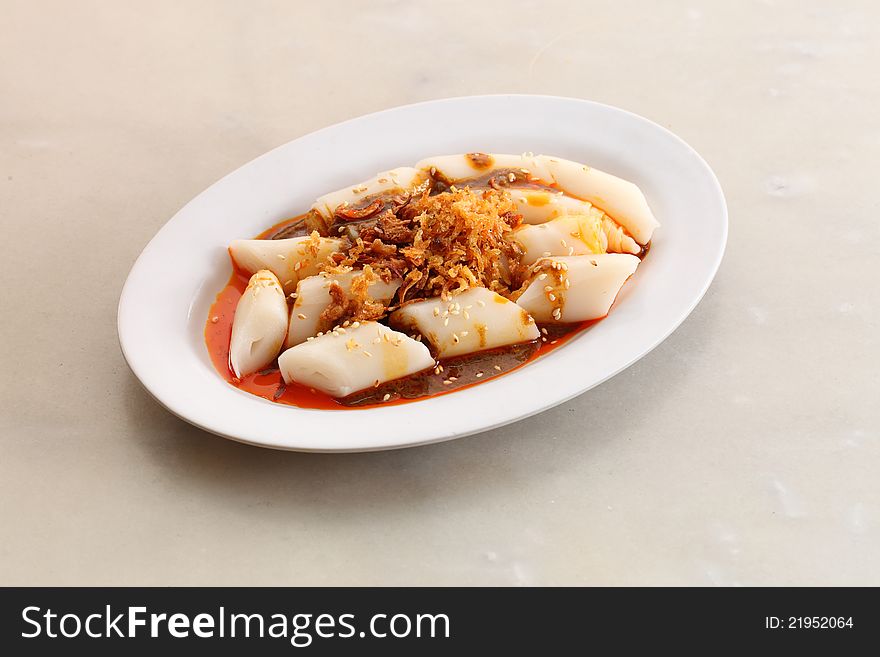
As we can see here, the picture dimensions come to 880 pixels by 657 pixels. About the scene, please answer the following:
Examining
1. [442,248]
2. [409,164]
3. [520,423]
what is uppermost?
[409,164]

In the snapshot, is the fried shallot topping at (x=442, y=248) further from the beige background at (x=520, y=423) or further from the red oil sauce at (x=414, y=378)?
the beige background at (x=520, y=423)

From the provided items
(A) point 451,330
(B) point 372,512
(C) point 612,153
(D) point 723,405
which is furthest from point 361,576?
(C) point 612,153

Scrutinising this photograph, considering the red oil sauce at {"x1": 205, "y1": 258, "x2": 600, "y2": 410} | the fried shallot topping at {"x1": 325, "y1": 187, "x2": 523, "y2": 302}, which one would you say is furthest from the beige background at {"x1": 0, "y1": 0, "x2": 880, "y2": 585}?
the fried shallot topping at {"x1": 325, "y1": 187, "x2": 523, "y2": 302}

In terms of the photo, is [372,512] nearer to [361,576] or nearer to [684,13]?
[361,576]

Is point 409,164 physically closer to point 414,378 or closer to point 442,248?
point 442,248

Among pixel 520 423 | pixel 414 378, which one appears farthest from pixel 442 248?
pixel 520 423

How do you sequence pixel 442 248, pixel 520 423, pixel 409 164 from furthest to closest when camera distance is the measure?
pixel 409 164 → pixel 442 248 → pixel 520 423

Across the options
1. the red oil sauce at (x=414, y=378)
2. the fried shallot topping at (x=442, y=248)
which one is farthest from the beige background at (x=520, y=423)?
the fried shallot topping at (x=442, y=248)
